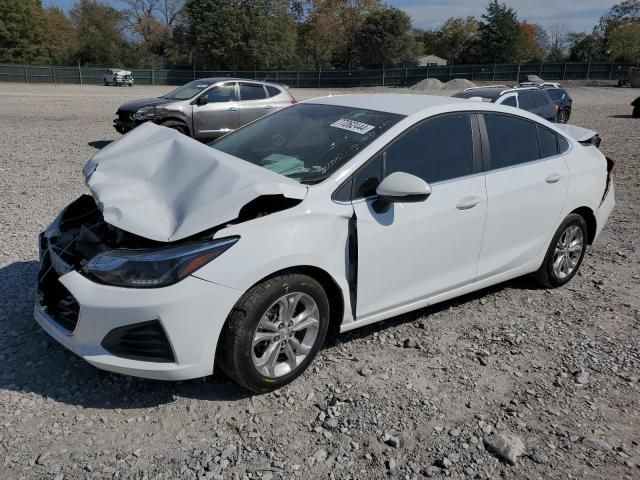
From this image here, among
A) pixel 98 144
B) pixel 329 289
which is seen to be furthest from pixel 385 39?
pixel 329 289

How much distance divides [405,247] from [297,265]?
818mm

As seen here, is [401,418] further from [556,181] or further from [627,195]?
[627,195]

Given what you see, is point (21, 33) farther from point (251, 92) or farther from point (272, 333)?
point (272, 333)

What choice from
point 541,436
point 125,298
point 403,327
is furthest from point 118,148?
point 541,436

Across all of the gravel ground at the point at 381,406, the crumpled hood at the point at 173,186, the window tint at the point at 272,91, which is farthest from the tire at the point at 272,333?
the window tint at the point at 272,91

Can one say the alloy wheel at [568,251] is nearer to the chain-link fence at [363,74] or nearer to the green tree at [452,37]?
the chain-link fence at [363,74]

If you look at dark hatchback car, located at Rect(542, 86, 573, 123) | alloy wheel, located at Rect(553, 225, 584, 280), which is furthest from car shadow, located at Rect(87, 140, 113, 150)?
dark hatchback car, located at Rect(542, 86, 573, 123)

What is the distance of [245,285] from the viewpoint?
288 cm

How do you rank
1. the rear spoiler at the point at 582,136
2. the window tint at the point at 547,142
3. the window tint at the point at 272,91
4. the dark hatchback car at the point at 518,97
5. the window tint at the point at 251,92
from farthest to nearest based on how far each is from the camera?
the window tint at the point at 272,91 < the dark hatchback car at the point at 518,97 < the window tint at the point at 251,92 < the rear spoiler at the point at 582,136 < the window tint at the point at 547,142

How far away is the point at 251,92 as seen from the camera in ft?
42.1

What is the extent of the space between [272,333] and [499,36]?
76109 mm

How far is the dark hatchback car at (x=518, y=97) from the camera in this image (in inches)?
512

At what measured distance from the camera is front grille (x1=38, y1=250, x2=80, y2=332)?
302cm

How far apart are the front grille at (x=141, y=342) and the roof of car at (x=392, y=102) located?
7.09 feet
